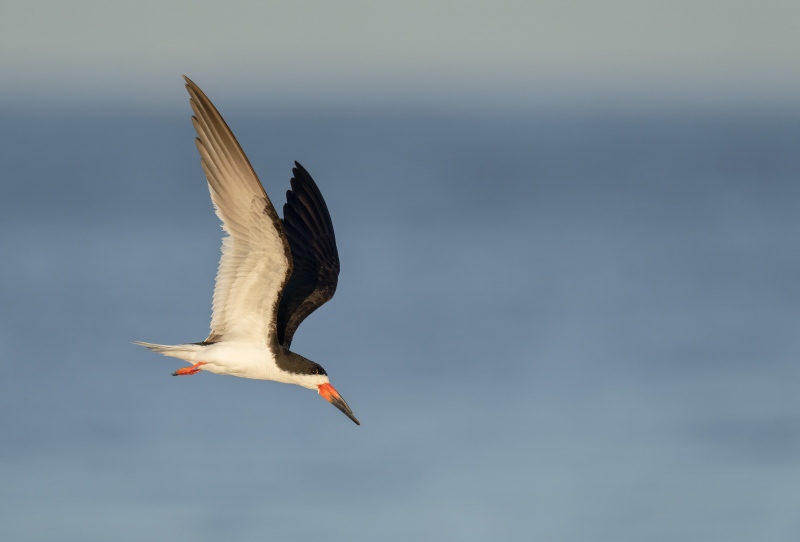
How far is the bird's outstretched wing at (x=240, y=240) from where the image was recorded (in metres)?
7.70

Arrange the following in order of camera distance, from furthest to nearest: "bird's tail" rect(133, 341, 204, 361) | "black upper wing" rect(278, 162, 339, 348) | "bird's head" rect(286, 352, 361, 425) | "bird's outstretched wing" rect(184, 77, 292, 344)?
"black upper wing" rect(278, 162, 339, 348)
"bird's head" rect(286, 352, 361, 425)
"bird's tail" rect(133, 341, 204, 361)
"bird's outstretched wing" rect(184, 77, 292, 344)

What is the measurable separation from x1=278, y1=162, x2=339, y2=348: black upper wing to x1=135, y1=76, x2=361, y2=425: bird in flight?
8 centimetres

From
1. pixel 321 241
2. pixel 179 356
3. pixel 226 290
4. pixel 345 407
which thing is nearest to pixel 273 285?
pixel 226 290

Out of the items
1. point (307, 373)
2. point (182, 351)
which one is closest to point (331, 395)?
point (307, 373)

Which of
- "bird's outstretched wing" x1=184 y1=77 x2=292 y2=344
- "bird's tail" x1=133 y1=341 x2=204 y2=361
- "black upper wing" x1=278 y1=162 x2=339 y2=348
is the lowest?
"bird's tail" x1=133 y1=341 x2=204 y2=361

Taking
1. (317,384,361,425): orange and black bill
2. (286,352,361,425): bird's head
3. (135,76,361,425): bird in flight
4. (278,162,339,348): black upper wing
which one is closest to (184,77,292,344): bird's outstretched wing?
(135,76,361,425): bird in flight

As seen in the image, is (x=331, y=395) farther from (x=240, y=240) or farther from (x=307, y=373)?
(x=240, y=240)

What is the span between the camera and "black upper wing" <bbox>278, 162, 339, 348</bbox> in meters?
9.74

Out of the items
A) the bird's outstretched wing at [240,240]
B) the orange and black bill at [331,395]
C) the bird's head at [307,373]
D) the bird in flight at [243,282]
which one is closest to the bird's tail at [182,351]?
the bird in flight at [243,282]

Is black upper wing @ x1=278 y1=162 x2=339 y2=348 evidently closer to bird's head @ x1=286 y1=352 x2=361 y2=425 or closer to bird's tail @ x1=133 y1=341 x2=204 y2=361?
bird's head @ x1=286 y1=352 x2=361 y2=425

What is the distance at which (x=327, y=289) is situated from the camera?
32.5 feet

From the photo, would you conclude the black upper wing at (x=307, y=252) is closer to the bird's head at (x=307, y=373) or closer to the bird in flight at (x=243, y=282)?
the bird in flight at (x=243, y=282)

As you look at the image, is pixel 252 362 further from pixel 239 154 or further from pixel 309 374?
pixel 239 154

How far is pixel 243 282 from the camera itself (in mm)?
8203
